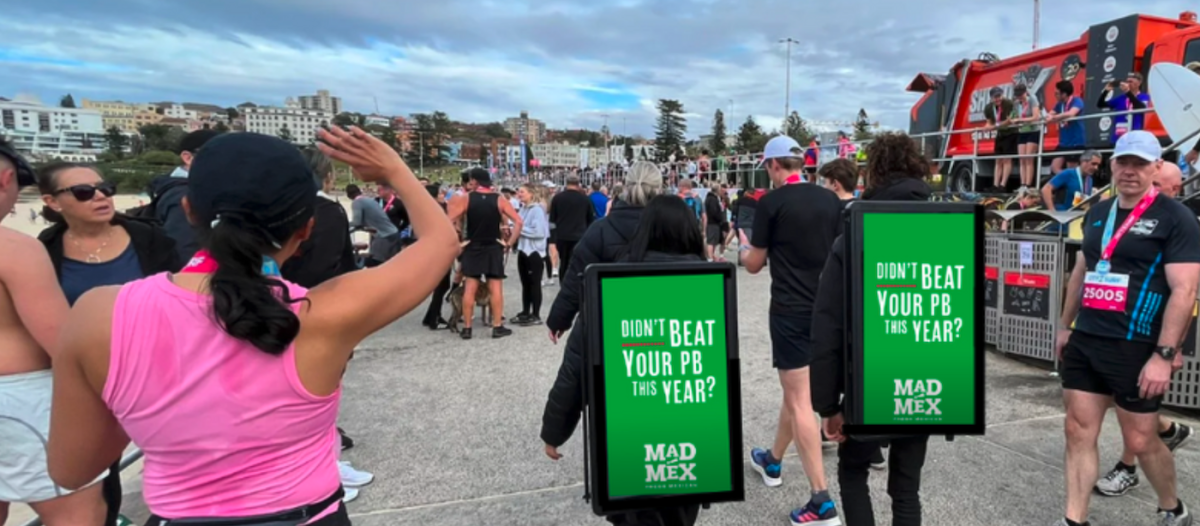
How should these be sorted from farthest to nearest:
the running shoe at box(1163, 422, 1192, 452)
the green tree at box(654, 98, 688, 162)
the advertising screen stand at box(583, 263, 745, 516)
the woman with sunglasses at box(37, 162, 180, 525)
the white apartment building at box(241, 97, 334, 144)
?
the green tree at box(654, 98, 688, 162), the running shoe at box(1163, 422, 1192, 452), the woman with sunglasses at box(37, 162, 180, 525), the advertising screen stand at box(583, 263, 745, 516), the white apartment building at box(241, 97, 334, 144)

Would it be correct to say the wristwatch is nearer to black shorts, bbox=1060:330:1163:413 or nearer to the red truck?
black shorts, bbox=1060:330:1163:413

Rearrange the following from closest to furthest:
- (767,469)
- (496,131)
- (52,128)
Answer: (767,469)
(52,128)
(496,131)

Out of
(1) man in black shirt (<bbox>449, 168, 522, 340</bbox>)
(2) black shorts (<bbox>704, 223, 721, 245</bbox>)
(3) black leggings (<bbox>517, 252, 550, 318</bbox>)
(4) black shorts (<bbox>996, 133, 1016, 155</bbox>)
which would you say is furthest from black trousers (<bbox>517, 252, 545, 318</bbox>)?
(4) black shorts (<bbox>996, 133, 1016, 155</bbox>)

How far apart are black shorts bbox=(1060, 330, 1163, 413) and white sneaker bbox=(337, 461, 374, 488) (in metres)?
3.60

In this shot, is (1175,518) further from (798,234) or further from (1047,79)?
(1047,79)

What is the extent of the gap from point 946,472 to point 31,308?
Answer: 4226 millimetres

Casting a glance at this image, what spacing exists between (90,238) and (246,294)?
7.51 ft

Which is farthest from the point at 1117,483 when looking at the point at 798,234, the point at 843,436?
the point at 798,234

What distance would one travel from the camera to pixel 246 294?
119cm

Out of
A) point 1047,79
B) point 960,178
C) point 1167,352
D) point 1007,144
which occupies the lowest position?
point 1167,352

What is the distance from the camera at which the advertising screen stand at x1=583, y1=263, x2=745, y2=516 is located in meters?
2.38

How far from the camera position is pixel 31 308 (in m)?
2.06

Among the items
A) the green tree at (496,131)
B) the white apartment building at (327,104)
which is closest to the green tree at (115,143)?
the white apartment building at (327,104)

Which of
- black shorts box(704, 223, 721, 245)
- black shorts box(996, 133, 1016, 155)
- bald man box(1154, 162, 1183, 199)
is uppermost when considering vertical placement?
black shorts box(996, 133, 1016, 155)
